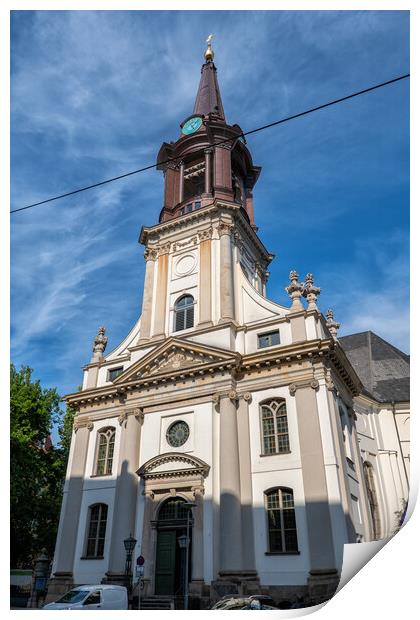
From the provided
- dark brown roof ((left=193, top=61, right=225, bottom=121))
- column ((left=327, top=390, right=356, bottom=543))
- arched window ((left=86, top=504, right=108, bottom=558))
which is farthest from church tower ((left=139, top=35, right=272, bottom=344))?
arched window ((left=86, top=504, right=108, bottom=558))

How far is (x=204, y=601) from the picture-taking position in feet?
51.0

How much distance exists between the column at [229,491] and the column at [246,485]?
0.21 m

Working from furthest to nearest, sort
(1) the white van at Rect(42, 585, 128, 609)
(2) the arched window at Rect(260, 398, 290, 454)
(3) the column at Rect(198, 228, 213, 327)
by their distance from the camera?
(3) the column at Rect(198, 228, 213, 327), (2) the arched window at Rect(260, 398, 290, 454), (1) the white van at Rect(42, 585, 128, 609)

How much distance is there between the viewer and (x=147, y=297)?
982 inches

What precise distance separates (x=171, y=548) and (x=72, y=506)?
17.4 feet

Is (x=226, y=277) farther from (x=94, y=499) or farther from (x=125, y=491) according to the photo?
(x=94, y=499)

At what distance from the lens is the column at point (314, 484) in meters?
15.2

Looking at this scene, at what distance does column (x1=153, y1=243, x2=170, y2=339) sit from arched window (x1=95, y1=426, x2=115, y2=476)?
4.95 m

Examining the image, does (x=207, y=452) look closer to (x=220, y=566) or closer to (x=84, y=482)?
(x=220, y=566)

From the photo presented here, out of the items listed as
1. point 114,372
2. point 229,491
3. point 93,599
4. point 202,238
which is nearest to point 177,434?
point 229,491

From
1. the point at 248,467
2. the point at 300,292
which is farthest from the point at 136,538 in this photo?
the point at 300,292

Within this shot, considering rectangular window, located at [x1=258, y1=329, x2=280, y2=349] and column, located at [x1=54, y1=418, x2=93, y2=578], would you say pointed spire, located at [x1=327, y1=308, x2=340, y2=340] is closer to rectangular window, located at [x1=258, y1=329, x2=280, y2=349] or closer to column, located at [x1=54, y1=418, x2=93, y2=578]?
rectangular window, located at [x1=258, y1=329, x2=280, y2=349]

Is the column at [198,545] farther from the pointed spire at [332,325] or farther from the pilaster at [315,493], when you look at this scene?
the pointed spire at [332,325]

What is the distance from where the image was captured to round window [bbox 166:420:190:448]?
19.5 meters
